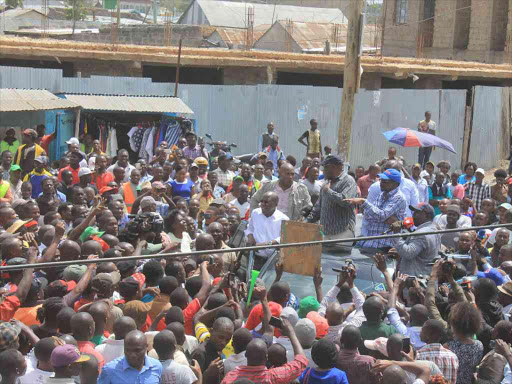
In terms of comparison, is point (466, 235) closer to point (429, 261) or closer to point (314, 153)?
point (429, 261)

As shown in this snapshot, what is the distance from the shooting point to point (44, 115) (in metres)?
14.8

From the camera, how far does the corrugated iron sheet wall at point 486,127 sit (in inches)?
812

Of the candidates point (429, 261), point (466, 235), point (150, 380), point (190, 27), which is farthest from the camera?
point (190, 27)

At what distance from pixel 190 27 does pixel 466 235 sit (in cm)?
2848

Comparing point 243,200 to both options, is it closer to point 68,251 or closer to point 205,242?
point 205,242

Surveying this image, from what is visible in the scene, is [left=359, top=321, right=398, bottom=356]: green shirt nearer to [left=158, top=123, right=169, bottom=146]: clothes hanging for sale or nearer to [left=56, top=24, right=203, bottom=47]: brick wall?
[left=158, top=123, right=169, bottom=146]: clothes hanging for sale

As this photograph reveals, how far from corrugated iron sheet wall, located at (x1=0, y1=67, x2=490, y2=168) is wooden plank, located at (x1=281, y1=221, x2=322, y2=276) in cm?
1104

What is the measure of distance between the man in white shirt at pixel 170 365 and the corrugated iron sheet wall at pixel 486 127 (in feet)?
55.4

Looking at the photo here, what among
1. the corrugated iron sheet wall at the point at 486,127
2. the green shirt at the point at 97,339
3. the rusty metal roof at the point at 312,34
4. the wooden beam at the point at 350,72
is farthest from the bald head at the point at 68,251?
the rusty metal roof at the point at 312,34

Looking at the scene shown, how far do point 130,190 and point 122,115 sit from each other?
6294mm

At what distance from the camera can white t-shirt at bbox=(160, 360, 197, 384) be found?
4922 millimetres

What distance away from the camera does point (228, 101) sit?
18.8 metres

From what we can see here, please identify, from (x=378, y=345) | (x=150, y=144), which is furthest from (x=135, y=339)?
(x=150, y=144)

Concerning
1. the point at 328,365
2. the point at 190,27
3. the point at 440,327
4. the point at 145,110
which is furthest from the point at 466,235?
the point at 190,27
